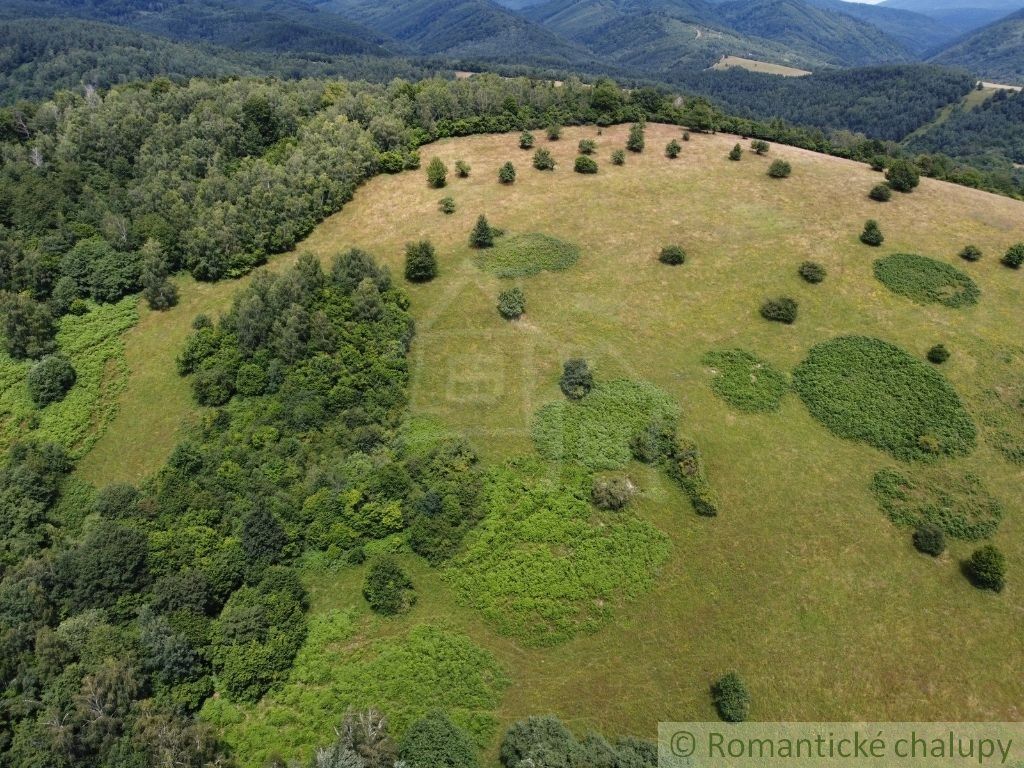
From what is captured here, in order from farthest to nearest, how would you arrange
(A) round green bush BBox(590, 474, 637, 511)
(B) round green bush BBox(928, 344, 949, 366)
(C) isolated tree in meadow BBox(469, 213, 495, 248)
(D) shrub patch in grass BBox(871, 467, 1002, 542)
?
(C) isolated tree in meadow BBox(469, 213, 495, 248) < (B) round green bush BBox(928, 344, 949, 366) < (A) round green bush BBox(590, 474, 637, 511) < (D) shrub patch in grass BBox(871, 467, 1002, 542)

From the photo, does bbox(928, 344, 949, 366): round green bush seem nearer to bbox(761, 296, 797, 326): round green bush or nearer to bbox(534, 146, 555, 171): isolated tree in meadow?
bbox(761, 296, 797, 326): round green bush

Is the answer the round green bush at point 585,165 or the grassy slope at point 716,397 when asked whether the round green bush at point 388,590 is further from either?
the round green bush at point 585,165

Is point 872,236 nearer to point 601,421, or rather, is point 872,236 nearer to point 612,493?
point 601,421

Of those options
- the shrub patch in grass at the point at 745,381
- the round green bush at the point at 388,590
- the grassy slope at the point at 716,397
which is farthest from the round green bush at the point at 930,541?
the round green bush at the point at 388,590

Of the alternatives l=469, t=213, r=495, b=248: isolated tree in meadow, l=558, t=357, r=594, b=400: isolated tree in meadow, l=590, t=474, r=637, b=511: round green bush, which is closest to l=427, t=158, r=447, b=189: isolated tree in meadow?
l=469, t=213, r=495, b=248: isolated tree in meadow

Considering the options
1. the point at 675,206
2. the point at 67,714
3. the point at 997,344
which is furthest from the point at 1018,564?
the point at 67,714

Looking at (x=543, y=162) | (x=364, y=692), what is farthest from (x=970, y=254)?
(x=364, y=692)

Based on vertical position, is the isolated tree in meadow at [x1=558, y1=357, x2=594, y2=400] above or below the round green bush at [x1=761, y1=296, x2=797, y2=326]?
below
